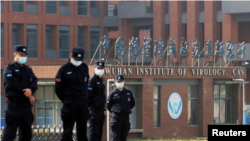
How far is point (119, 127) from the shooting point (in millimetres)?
14641

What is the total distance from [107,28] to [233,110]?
2261cm

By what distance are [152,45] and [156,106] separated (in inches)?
815

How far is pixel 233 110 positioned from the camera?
3572 cm

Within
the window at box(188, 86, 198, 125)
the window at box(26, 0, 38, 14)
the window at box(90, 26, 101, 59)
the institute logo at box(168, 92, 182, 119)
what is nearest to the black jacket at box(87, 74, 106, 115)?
the institute logo at box(168, 92, 182, 119)

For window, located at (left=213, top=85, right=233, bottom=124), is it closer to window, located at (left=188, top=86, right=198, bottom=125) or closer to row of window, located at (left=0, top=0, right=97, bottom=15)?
window, located at (left=188, top=86, right=198, bottom=125)

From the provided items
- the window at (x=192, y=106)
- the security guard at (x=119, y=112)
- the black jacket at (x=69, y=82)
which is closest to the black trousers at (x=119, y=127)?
the security guard at (x=119, y=112)

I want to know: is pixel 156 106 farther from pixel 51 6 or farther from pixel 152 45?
pixel 51 6

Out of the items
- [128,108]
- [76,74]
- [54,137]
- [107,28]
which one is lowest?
[54,137]

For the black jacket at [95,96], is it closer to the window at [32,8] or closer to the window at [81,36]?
the window at [32,8]

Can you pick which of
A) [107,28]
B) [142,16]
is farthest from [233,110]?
[107,28]

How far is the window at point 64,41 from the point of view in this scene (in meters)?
53.0

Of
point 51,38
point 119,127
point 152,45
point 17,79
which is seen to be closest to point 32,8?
point 51,38

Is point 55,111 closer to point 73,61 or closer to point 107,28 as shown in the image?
point 73,61

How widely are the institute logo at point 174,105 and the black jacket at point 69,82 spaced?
71.9ft
